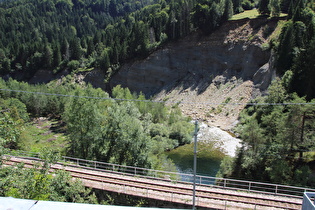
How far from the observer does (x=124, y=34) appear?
8944 centimetres

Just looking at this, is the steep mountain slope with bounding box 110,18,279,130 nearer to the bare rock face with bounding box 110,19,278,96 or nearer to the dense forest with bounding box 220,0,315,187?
the bare rock face with bounding box 110,19,278,96

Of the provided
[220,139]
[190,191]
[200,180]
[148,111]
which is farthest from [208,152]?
[190,191]

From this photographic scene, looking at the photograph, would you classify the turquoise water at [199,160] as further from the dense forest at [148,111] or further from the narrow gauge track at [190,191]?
the narrow gauge track at [190,191]

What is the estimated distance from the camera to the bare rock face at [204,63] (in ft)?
185

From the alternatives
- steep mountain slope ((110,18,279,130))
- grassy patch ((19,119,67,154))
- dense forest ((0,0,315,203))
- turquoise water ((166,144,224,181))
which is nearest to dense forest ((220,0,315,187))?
dense forest ((0,0,315,203))

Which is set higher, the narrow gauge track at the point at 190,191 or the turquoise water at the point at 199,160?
the narrow gauge track at the point at 190,191

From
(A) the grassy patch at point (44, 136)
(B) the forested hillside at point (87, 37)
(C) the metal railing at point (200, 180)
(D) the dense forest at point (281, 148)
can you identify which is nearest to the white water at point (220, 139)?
(D) the dense forest at point (281, 148)

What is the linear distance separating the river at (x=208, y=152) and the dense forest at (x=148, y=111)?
252 centimetres

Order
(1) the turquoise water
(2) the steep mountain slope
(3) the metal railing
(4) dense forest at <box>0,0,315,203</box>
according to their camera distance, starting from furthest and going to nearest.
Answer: (2) the steep mountain slope < (1) the turquoise water < (4) dense forest at <box>0,0,315,203</box> < (3) the metal railing

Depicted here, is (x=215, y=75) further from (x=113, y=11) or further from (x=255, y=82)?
(x=113, y=11)

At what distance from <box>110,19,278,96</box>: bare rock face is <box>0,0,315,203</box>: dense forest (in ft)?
11.4

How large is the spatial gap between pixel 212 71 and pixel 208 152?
31895 mm

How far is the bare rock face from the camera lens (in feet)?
185

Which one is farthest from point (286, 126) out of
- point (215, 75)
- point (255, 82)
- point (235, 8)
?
point (235, 8)
